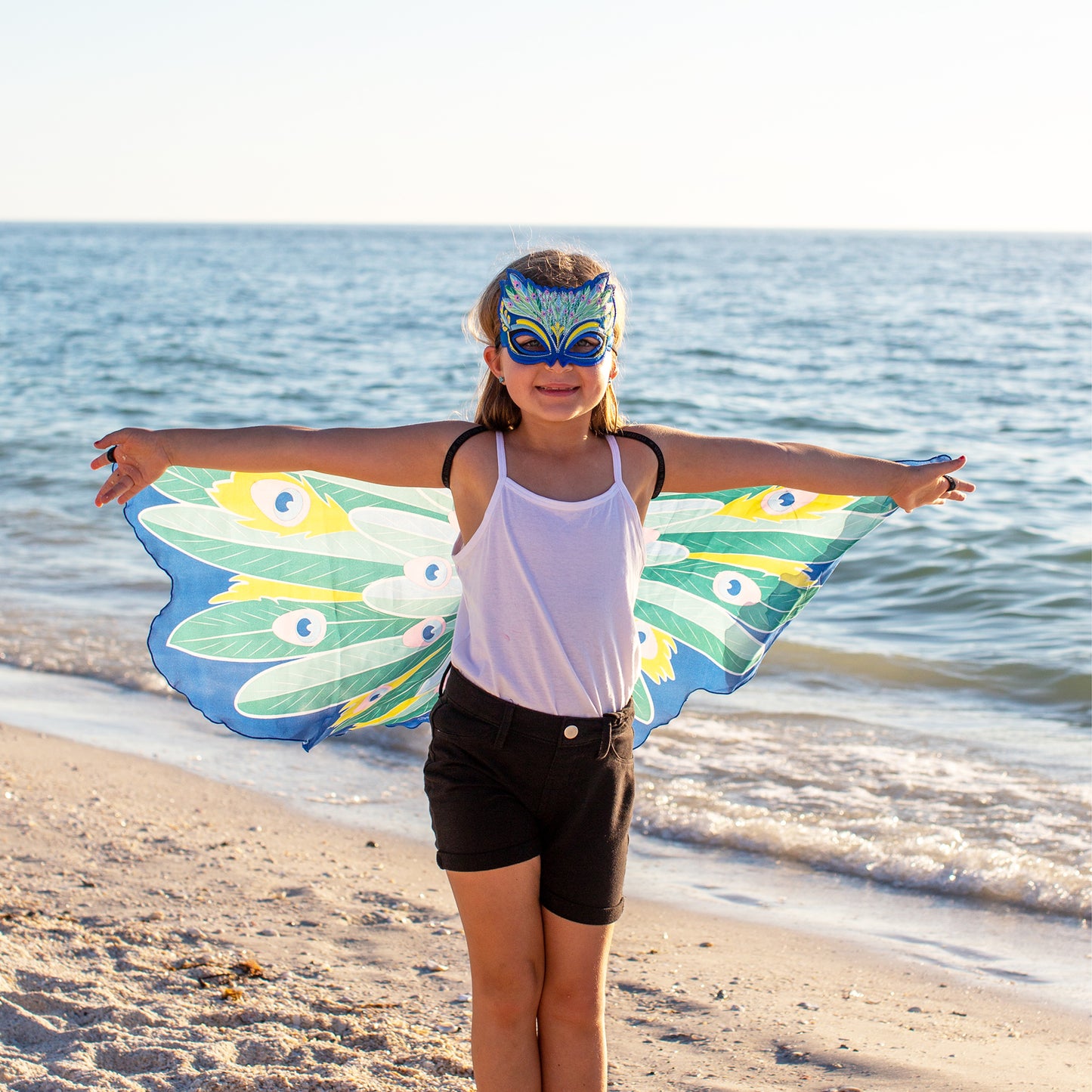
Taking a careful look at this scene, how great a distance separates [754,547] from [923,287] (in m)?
46.8

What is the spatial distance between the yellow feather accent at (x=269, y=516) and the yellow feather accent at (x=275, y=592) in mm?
143

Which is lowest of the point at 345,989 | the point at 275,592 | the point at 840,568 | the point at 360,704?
the point at 345,989

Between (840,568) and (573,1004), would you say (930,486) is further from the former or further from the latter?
(840,568)

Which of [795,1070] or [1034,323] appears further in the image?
[1034,323]

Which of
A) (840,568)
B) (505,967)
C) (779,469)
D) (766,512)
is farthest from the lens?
(840,568)

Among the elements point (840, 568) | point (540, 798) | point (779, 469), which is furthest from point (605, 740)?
point (840, 568)

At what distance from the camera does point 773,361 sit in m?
23.4

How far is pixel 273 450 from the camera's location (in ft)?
8.44

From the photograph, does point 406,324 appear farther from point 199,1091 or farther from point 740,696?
point 199,1091

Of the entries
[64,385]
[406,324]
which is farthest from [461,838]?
[406,324]

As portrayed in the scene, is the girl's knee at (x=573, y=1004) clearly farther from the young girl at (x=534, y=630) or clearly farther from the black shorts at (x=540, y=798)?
the black shorts at (x=540, y=798)

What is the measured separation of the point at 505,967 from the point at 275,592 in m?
1.26

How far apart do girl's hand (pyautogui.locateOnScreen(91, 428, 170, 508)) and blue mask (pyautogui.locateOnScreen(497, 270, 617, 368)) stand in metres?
0.80

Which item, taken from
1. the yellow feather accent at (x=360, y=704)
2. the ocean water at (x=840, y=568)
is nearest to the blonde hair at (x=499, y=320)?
the ocean water at (x=840, y=568)
